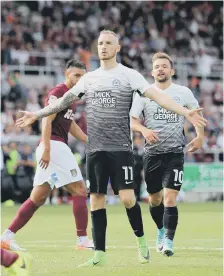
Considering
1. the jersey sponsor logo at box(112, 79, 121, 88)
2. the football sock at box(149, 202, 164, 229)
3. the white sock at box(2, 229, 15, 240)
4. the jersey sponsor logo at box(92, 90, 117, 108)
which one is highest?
the jersey sponsor logo at box(112, 79, 121, 88)

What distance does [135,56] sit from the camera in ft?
110

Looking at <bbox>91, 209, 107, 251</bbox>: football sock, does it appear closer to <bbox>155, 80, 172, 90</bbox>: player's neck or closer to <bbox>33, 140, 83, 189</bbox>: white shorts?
<bbox>33, 140, 83, 189</bbox>: white shorts

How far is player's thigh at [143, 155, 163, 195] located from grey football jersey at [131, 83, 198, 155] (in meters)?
0.12

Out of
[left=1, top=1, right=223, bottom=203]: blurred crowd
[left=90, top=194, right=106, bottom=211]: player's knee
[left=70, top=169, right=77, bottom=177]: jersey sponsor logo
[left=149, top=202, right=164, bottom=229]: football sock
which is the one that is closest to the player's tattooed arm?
[left=90, top=194, right=106, bottom=211]: player's knee

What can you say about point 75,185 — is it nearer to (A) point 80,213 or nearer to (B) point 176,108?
(A) point 80,213

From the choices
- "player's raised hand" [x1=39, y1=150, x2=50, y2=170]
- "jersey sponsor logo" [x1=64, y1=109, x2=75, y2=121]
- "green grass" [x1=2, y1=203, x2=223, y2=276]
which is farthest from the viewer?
"jersey sponsor logo" [x1=64, y1=109, x2=75, y2=121]

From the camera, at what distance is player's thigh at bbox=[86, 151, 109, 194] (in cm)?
989

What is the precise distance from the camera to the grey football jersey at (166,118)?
456 inches

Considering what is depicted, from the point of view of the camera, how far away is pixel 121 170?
32.3 ft

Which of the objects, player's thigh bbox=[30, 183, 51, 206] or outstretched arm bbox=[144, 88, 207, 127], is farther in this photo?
player's thigh bbox=[30, 183, 51, 206]

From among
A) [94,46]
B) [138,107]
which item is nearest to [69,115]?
[138,107]

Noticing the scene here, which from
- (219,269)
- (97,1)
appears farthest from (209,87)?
(219,269)

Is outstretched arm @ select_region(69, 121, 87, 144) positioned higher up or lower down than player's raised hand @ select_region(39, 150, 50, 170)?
higher up

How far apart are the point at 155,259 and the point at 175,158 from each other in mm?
1626
